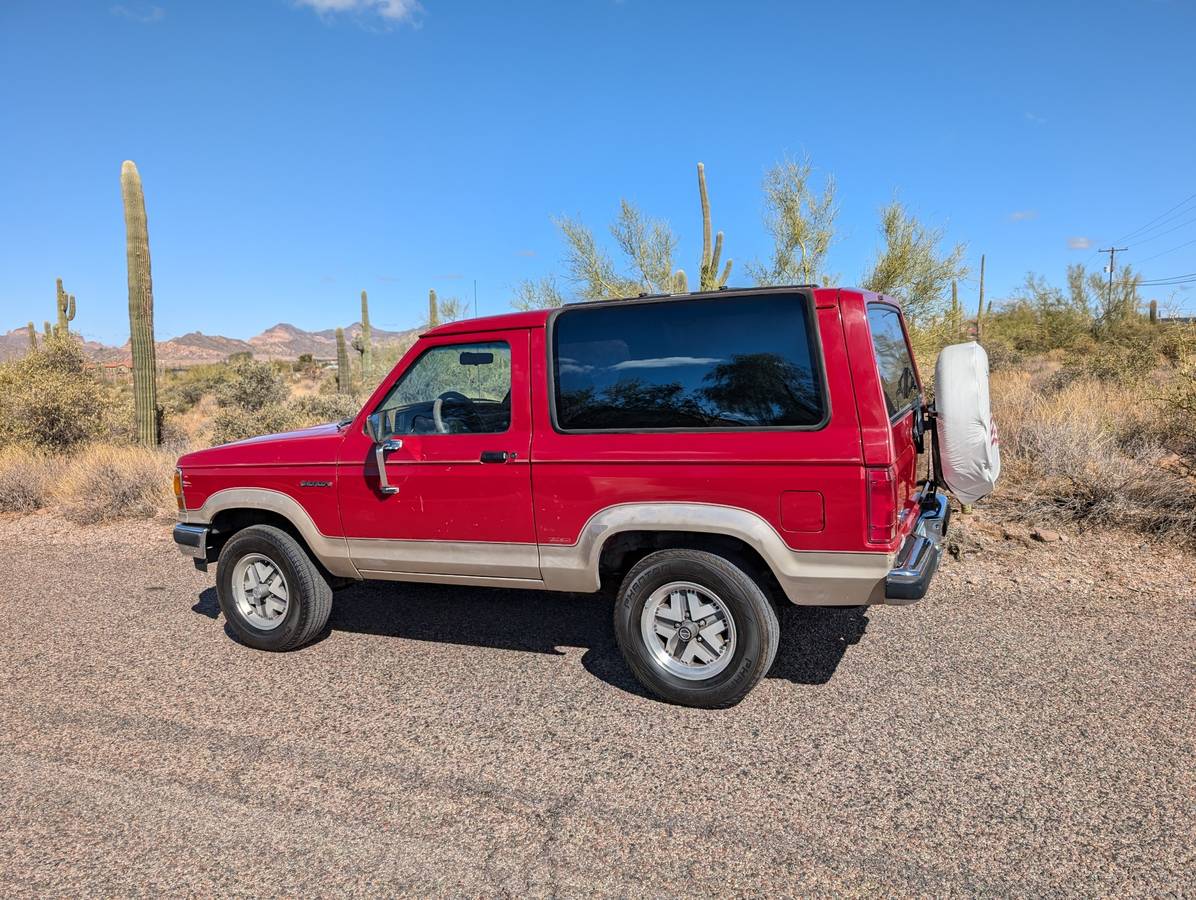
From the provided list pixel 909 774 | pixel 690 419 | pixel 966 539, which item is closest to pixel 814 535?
pixel 690 419

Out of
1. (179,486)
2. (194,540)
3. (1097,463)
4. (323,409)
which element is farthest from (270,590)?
(323,409)

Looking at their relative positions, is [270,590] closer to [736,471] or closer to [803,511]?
[736,471]

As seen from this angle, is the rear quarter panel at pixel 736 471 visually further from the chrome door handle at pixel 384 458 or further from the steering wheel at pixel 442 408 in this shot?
the chrome door handle at pixel 384 458

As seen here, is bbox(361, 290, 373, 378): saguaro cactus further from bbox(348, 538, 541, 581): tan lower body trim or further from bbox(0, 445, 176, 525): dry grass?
bbox(348, 538, 541, 581): tan lower body trim

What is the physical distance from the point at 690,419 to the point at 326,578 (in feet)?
8.55

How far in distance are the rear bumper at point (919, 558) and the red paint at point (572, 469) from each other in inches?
4.9

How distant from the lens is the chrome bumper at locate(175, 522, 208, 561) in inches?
196

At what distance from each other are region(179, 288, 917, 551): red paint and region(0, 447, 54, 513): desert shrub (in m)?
6.89

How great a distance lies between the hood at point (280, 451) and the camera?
15.2 feet

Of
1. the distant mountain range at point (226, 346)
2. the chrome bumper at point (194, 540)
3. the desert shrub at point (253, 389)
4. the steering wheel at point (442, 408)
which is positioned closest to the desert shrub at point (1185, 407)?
the steering wheel at point (442, 408)

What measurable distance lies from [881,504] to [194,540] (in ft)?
13.7

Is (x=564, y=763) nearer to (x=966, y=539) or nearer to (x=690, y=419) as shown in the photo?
(x=690, y=419)

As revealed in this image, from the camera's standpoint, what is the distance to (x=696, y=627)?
3869 mm

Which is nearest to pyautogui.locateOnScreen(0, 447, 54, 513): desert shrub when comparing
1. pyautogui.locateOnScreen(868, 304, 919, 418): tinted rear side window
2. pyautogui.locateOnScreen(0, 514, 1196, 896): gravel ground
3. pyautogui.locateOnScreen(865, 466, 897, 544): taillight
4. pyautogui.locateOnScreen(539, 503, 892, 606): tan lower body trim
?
pyautogui.locateOnScreen(0, 514, 1196, 896): gravel ground
